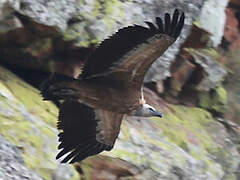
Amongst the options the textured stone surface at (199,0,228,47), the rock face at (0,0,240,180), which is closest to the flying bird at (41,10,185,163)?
the rock face at (0,0,240,180)

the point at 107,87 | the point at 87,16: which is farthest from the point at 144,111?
the point at 87,16

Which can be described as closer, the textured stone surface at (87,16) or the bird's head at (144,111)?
the bird's head at (144,111)

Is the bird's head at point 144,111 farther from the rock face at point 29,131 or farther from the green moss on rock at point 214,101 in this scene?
the green moss on rock at point 214,101

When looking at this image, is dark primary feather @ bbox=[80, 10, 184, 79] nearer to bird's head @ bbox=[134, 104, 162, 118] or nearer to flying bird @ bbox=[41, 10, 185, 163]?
flying bird @ bbox=[41, 10, 185, 163]

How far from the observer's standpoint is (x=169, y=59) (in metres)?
11.3

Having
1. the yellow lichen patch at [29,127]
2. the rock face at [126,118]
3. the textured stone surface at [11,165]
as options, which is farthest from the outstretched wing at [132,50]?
the yellow lichen patch at [29,127]

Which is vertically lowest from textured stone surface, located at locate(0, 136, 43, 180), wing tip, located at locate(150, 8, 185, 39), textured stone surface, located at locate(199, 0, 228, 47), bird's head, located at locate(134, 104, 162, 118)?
textured stone surface, located at locate(0, 136, 43, 180)

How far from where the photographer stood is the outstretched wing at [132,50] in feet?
21.6

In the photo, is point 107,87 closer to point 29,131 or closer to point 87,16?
point 29,131

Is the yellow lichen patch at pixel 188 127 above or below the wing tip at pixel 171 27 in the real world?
below

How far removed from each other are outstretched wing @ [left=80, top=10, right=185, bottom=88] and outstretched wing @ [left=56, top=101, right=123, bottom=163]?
649 mm

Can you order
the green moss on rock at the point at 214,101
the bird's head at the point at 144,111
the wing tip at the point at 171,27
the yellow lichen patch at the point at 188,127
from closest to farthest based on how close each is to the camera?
1. the wing tip at the point at 171,27
2. the bird's head at the point at 144,111
3. the yellow lichen patch at the point at 188,127
4. the green moss on rock at the point at 214,101

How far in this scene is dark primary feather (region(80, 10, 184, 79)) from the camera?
258 inches

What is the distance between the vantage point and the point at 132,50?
6.85 metres
